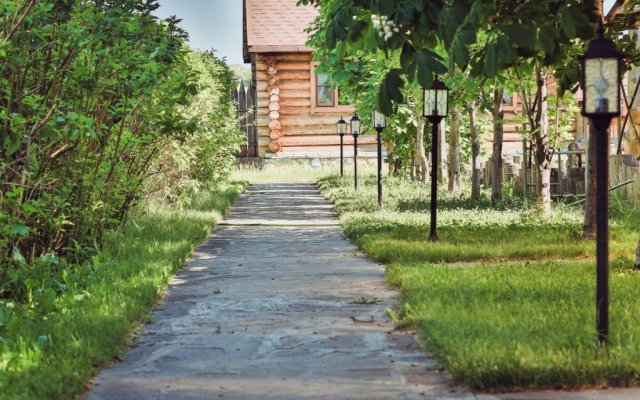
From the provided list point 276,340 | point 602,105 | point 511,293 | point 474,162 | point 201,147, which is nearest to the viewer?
point 602,105

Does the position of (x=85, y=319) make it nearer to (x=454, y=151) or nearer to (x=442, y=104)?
(x=442, y=104)

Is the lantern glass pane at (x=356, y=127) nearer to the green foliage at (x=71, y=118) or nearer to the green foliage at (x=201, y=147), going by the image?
the green foliage at (x=201, y=147)

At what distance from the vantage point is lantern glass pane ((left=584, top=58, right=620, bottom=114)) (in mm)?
6727

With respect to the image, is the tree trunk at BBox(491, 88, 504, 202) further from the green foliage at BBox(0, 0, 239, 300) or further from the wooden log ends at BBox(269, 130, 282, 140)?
the wooden log ends at BBox(269, 130, 282, 140)

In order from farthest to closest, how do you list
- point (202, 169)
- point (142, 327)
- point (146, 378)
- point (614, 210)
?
point (202, 169), point (614, 210), point (142, 327), point (146, 378)

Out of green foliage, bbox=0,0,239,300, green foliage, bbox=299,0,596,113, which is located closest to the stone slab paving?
green foliage, bbox=0,0,239,300

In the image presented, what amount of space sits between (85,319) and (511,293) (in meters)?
3.42

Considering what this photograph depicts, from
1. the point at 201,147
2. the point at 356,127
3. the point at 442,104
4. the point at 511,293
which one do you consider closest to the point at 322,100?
the point at 356,127

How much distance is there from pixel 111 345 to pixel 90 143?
17.2 feet

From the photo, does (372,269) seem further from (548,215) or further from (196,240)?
(548,215)

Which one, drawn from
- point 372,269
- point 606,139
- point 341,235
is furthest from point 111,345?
point 341,235

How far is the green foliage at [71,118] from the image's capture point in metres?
8.33

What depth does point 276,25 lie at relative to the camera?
119 feet

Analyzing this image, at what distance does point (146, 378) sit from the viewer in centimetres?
638
